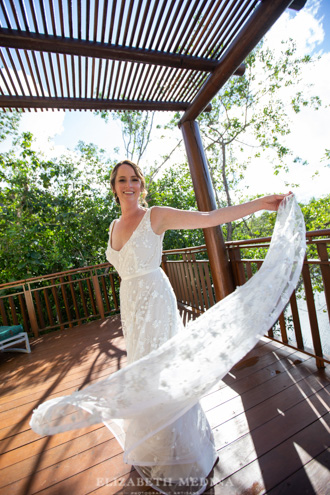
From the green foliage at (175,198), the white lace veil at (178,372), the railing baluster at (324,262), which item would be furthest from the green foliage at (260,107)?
the white lace veil at (178,372)

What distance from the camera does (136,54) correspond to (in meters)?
2.08

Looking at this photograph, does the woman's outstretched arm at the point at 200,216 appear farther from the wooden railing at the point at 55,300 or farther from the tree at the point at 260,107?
the tree at the point at 260,107

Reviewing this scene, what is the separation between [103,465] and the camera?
160cm

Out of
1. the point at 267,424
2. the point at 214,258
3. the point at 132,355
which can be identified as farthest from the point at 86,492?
the point at 214,258

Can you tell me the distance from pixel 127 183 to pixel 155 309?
78 cm

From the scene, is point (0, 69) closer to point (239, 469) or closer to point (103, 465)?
point (103, 465)

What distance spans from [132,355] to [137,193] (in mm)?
980

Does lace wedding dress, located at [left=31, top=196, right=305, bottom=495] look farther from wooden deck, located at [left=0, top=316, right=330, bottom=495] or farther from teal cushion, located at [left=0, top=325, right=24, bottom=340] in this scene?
teal cushion, located at [left=0, top=325, right=24, bottom=340]

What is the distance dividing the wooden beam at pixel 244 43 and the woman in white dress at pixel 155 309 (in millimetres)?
1299

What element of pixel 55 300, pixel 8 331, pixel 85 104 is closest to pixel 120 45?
pixel 85 104

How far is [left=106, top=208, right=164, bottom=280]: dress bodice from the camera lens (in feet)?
4.84

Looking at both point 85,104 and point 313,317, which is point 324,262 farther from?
point 85,104

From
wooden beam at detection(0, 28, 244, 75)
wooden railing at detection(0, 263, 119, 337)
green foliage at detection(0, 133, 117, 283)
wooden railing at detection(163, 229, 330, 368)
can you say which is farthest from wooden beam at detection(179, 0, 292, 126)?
green foliage at detection(0, 133, 117, 283)

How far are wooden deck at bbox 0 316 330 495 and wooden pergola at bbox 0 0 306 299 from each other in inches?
40.6
